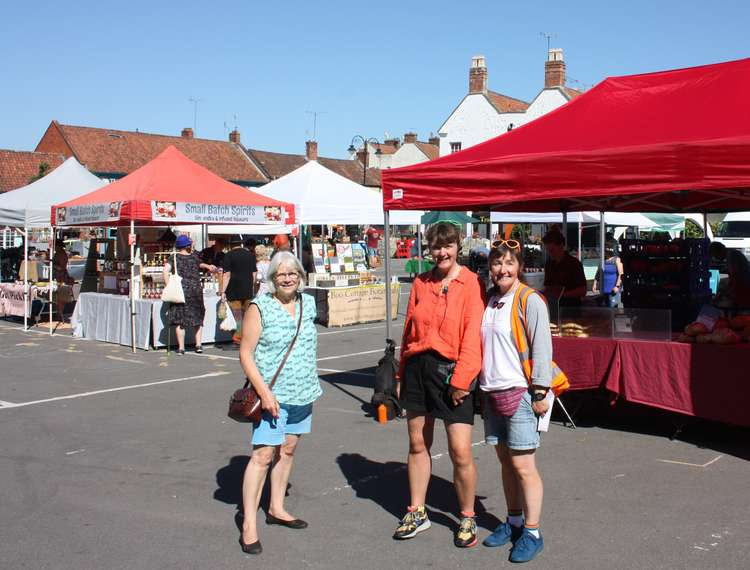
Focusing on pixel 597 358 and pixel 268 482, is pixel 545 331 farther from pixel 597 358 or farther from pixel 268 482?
pixel 597 358

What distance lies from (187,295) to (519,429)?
29.8ft

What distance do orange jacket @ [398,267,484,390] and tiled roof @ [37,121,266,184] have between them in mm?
60291

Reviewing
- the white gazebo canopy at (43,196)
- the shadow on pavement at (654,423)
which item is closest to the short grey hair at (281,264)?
the shadow on pavement at (654,423)

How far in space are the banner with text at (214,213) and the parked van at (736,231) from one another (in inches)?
716

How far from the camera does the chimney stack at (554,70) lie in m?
51.9

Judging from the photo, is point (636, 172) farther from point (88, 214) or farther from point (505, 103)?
point (505, 103)

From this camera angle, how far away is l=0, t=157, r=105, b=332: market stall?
16609 millimetres

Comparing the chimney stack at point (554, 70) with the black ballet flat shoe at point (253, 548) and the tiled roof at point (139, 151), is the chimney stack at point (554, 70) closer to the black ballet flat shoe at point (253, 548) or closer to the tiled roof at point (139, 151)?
the tiled roof at point (139, 151)

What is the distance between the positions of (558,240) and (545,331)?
458 cm

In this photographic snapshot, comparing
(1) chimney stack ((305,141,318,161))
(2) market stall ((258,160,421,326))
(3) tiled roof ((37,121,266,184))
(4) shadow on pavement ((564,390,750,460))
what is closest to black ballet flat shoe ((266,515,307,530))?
(4) shadow on pavement ((564,390,750,460))

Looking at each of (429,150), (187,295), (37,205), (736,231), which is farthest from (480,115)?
(187,295)

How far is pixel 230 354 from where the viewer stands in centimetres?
1291

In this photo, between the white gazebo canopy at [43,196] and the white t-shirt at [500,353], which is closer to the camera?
the white t-shirt at [500,353]

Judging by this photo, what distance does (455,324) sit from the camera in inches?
186
